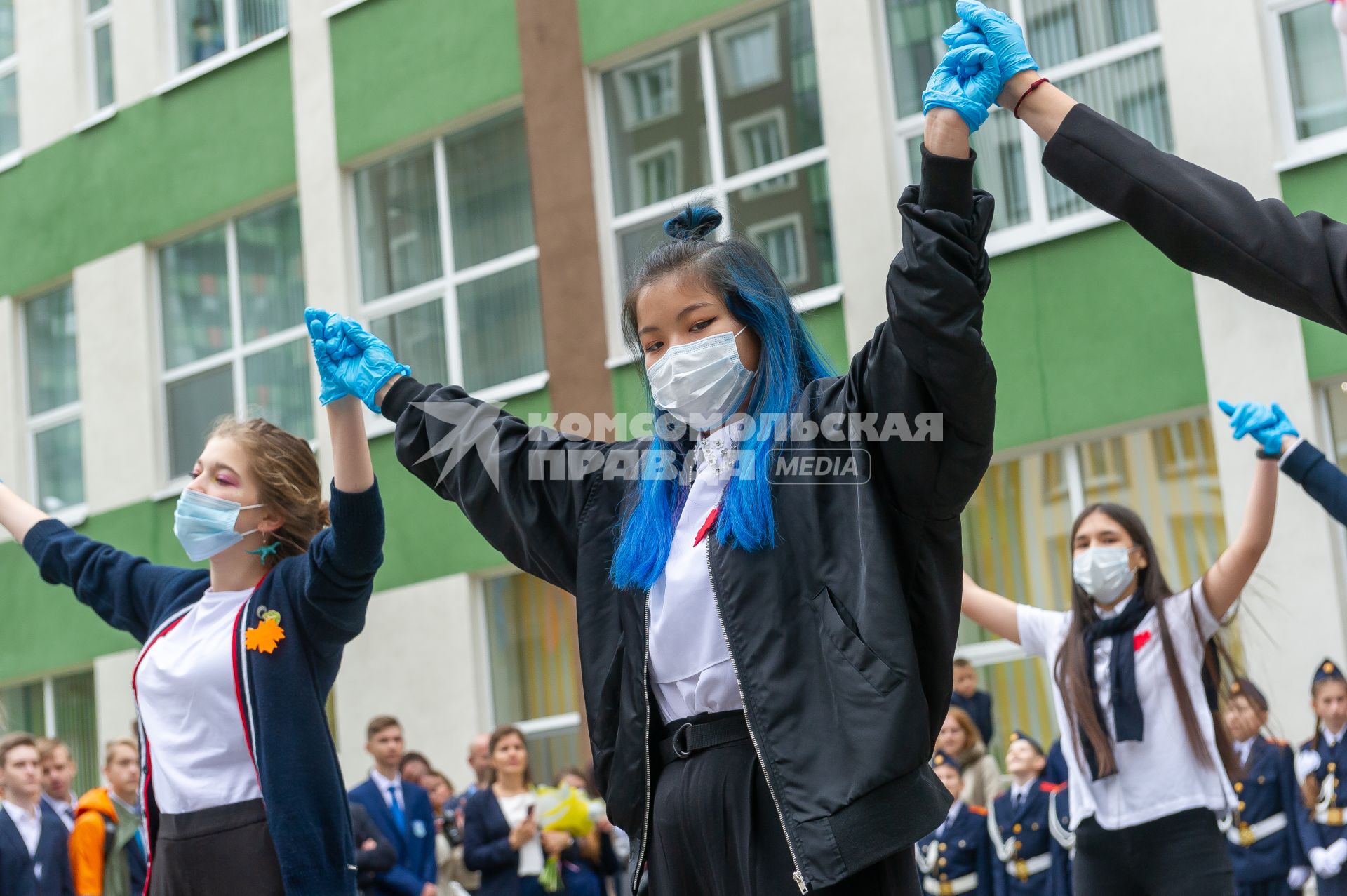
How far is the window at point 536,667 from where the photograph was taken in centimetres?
1420

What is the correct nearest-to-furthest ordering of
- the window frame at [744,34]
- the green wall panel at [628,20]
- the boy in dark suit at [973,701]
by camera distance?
1. the boy in dark suit at [973,701]
2. the window frame at [744,34]
3. the green wall panel at [628,20]

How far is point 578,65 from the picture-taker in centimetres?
1434

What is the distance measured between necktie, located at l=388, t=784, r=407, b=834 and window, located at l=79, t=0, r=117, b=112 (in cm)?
1165

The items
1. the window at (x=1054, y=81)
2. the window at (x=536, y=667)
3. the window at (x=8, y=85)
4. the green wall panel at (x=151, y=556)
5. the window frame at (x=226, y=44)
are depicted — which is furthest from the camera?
the window at (x=8, y=85)

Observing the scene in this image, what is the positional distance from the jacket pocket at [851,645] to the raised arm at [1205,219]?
0.84m

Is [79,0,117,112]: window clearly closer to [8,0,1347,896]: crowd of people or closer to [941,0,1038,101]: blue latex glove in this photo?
[8,0,1347,896]: crowd of people

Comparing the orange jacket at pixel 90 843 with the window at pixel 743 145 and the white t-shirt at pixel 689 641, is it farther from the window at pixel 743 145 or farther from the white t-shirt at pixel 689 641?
the white t-shirt at pixel 689 641

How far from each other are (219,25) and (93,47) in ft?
7.86

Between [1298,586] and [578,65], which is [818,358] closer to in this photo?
[1298,586]

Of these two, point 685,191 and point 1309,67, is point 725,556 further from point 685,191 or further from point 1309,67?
point 685,191

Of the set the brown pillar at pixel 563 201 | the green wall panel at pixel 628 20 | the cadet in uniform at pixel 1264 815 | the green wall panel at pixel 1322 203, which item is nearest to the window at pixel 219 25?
the brown pillar at pixel 563 201

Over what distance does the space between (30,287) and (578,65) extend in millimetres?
8206

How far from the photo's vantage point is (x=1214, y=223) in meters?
2.62

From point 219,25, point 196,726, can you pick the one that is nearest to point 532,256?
point 219,25
